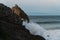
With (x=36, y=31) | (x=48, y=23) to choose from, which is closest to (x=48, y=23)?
(x=48, y=23)

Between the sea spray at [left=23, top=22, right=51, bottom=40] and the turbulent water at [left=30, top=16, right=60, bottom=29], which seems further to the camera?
the turbulent water at [left=30, top=16, right=60, bottom=29]

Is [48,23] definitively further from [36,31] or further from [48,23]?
[36,31]

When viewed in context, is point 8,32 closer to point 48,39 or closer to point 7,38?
point 7,38

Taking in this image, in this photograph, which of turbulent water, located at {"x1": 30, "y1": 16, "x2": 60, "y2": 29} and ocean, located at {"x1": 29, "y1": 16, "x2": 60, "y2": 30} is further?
turbulent water, located at {"x1": 30, "y1": 16, "x2": 60, "y2": 29}

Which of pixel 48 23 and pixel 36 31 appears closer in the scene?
pixel 36 31

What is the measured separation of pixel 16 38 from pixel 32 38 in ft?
3.96

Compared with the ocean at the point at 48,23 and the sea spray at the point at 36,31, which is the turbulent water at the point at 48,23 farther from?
the sea spray at the point at 36,31

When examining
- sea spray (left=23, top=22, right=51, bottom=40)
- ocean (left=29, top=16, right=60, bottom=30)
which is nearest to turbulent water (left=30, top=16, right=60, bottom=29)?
ocean (left=29, top=16, right=60, bottom=30)

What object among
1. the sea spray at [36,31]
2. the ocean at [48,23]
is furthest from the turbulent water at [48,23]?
the sea spray at [36,31]

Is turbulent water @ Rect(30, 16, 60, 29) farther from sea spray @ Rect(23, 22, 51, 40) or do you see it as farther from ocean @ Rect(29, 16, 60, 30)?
sea spray @ Rect(23, 22, 51, 40)

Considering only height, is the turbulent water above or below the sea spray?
below

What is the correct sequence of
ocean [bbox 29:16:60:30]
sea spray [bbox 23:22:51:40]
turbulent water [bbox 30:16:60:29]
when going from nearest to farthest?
1. sea spray [bbox 23:22:51:40]
2. ocean [bbox 29:16:60:30]
3. turbulent water [bbox 30:16:60:29]

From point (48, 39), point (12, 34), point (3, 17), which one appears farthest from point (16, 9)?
point (12, 34)

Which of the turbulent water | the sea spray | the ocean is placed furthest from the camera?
the turbulent water
